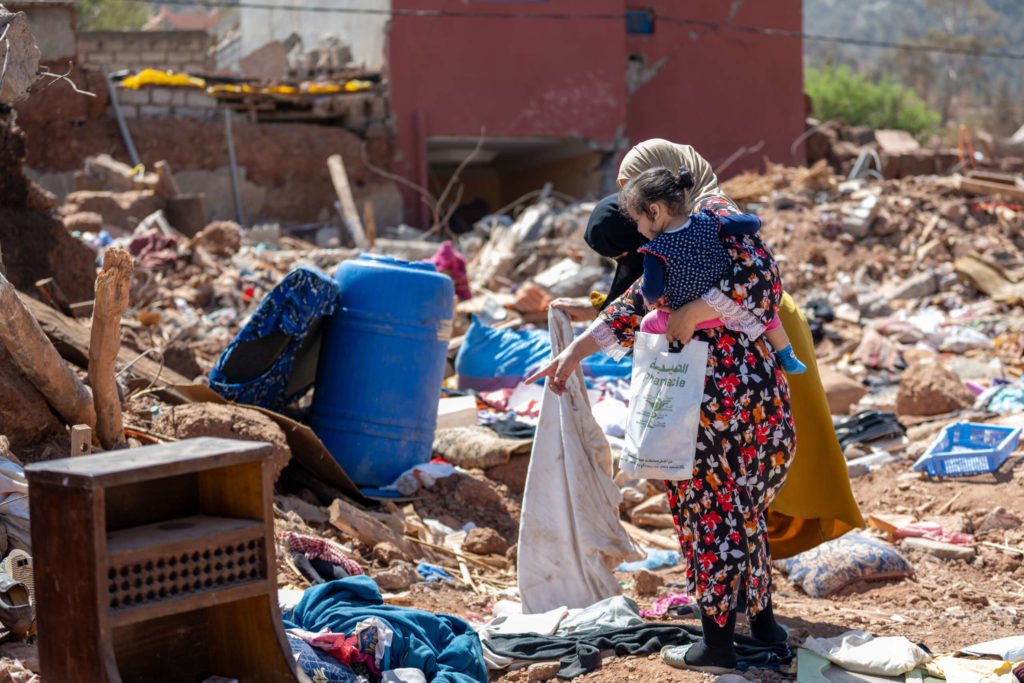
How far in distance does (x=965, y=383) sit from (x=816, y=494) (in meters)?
5.18

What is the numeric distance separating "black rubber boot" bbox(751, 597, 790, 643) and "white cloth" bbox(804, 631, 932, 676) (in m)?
0.13

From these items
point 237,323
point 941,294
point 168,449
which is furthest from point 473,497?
point 941,294

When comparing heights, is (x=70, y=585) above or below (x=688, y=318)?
below

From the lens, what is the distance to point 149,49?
58.7ft

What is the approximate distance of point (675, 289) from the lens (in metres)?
3.11

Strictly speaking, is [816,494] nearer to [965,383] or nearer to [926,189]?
[965,383]

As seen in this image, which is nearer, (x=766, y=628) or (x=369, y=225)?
(x=766, y=628)

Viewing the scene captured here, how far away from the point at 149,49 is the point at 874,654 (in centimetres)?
1748

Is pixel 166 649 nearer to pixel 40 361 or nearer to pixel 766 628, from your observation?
pixel 40 361

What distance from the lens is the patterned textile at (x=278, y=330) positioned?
538 centimetres

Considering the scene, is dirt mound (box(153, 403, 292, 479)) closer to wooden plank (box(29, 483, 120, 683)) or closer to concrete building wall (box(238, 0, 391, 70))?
wooden plank (box(29, 483, 120, 683))

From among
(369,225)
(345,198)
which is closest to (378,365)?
(369,225)

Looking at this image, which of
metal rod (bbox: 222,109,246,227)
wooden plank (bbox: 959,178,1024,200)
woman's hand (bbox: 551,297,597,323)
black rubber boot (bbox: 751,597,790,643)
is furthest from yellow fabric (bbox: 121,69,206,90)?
black rubber boot (bbox: 751,597,790,643)

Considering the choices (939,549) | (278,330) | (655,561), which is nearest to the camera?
(939,549)
